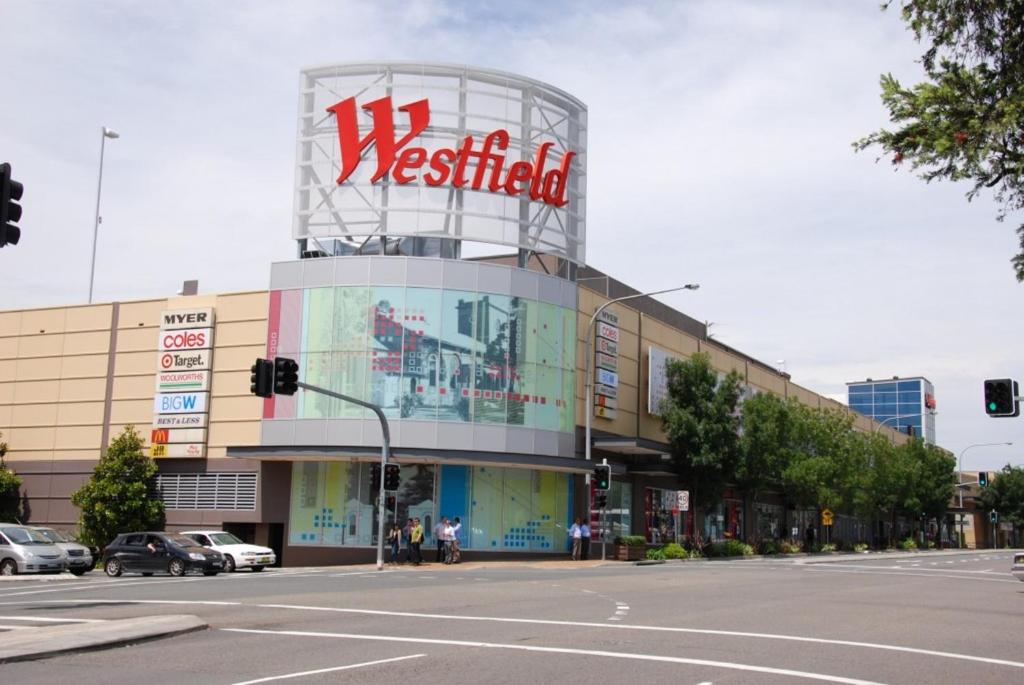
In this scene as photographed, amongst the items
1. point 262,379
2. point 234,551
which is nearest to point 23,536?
point 234,551

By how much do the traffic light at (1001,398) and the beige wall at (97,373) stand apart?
1127 inches

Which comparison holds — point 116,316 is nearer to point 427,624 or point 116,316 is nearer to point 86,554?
point 86,554

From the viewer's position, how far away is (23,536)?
116ft

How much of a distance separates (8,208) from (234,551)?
23.0 meters

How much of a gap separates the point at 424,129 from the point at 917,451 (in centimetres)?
5830

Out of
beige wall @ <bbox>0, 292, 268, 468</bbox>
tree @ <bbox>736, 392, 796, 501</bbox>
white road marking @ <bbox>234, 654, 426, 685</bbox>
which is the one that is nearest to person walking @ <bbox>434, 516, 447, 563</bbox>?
beige wall @ <bbox>0, 292, 268, 468</bbox>

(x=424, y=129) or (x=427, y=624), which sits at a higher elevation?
(x=424, y=129)

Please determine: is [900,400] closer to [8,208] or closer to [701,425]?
[701,425]

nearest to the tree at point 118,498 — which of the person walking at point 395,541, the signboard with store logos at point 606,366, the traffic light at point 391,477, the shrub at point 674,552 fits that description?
the person walking at point 395,541

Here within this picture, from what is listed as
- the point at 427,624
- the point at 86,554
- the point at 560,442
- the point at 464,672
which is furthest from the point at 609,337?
the point at 464,672

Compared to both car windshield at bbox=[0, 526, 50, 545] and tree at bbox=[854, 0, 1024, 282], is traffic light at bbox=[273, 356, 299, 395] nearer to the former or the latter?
car windshield at bbox=[0, 526, 50, 545]

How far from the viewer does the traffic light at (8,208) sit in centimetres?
1625

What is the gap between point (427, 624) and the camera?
677 inches

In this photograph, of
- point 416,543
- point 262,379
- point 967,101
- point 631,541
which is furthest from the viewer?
point 631,541
